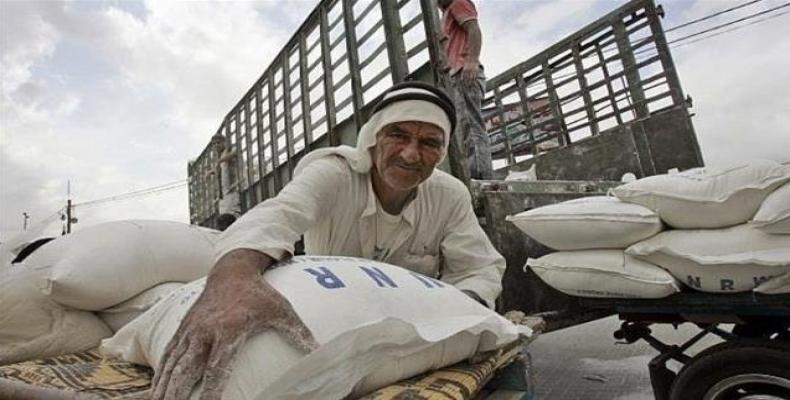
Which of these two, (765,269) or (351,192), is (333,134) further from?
(765,269)

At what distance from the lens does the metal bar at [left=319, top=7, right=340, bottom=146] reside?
4141 millimetres

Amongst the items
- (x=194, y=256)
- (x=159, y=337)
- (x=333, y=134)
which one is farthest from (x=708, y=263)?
(x=333, y=134)

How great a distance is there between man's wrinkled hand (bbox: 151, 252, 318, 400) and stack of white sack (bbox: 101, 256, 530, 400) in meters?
0.02

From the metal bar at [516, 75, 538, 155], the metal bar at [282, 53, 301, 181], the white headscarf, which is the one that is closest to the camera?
the white headscarf

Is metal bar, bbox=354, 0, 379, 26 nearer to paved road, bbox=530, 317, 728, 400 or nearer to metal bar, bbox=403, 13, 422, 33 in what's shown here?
metal bar, bbox=403, 13, 422, 33

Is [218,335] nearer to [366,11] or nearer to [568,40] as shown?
[366,11]

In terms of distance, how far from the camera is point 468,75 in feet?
10.1

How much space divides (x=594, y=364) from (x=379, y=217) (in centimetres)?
200

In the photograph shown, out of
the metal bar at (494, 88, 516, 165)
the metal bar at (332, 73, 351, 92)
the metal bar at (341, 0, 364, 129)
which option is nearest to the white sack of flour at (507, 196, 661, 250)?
the metal bar at (341, 0, 364, 129)

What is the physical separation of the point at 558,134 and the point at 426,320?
434cm

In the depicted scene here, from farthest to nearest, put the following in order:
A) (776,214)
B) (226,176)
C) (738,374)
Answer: (226,176) → (738,374) → (776,214)

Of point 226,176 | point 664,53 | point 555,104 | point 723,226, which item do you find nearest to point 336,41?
point 555,104

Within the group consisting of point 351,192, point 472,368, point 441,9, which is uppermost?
point 441,9

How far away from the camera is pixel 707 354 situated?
4.66 feet
